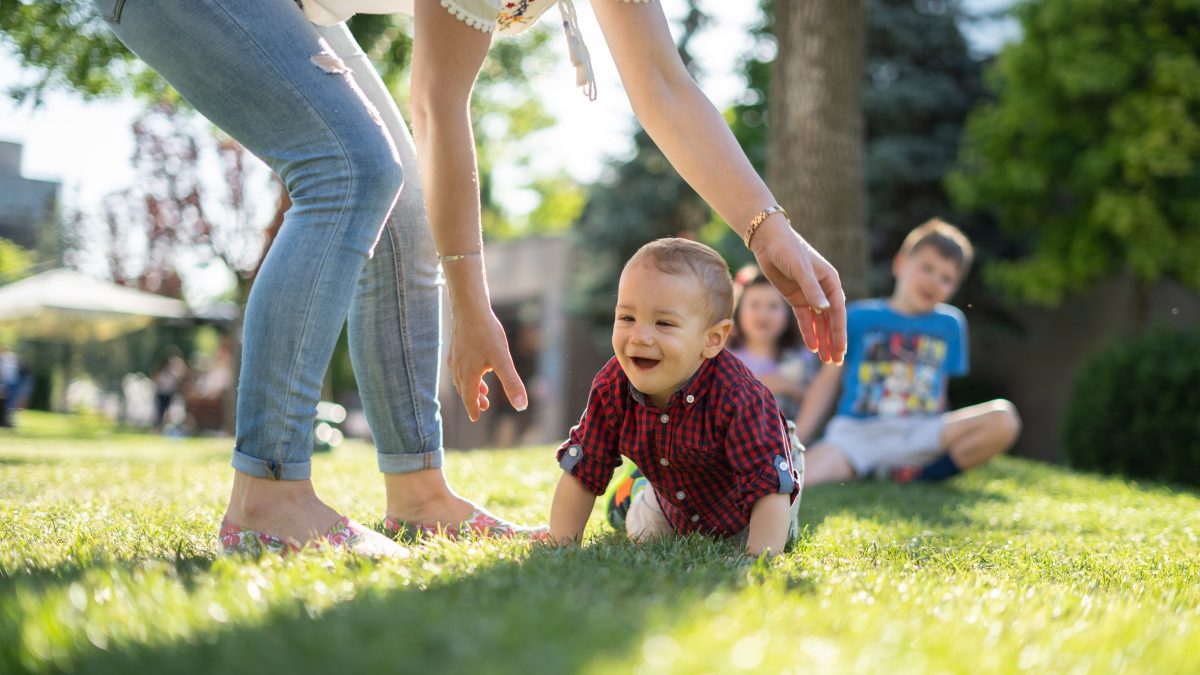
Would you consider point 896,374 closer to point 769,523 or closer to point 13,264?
point 769,523

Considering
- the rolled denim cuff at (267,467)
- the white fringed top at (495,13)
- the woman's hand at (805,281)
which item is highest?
the white fringed top at (495,13)

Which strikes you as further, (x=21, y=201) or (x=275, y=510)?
(x=21, y=201)

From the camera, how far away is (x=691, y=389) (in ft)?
8.83

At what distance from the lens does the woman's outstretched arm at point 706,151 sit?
8.24 feet

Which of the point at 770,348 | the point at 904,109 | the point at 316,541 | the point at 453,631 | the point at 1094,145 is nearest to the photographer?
the point at 453,631

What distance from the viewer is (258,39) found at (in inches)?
89.6

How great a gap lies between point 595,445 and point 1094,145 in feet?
43.4

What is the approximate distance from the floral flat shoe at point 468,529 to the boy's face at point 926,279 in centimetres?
366

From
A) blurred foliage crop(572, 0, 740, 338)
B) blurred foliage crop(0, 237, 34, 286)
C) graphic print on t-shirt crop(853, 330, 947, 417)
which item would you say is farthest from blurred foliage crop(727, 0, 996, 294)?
blurred foliage crop(0, 237, 34, 286)

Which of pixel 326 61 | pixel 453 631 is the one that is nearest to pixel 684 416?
pixel 326 61

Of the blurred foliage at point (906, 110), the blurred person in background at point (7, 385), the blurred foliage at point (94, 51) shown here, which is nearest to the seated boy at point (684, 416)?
the blurred foliage at point (94, 51)

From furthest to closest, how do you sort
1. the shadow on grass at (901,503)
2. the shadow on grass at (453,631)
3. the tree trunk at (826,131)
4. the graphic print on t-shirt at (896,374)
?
1. the tree trunk at (826,131)
2. the graphic print on t-shirt at (896,374)
3. the shadow on grass at (901,503)
4. the shadow on grass at (453,631)

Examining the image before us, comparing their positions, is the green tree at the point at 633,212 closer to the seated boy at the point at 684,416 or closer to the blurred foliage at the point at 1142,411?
the blurred foliage at the point at 1142,411

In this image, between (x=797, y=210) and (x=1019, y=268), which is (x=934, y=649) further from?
(x=1019, y=268)
